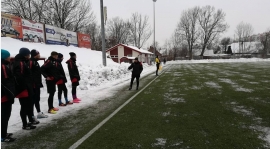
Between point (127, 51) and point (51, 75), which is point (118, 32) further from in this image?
point (51, 75)

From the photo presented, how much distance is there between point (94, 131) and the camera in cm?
474

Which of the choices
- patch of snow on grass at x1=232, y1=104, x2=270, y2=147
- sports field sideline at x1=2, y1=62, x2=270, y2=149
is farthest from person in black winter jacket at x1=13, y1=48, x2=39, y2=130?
patch of snow on grass at x1=232, y1=104, x2=270, y2=147

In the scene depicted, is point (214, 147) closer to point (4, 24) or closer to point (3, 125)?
point (3, 125)

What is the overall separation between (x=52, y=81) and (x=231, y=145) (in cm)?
543

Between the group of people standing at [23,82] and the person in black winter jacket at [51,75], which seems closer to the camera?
the group of people standing at [23,82]

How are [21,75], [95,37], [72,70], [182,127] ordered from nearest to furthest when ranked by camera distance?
[21,75] → [182,127] → [72,70] → [95,37]

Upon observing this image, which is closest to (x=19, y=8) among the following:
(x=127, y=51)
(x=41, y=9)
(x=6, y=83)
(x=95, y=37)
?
(x=41, y=9)

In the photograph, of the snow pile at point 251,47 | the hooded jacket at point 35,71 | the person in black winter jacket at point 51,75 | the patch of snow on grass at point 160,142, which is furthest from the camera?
the snow pile at point 251,47

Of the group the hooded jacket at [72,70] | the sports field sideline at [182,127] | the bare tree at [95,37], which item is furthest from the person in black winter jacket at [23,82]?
the bare tree at [95,37]

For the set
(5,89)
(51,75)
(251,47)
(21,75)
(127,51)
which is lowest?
(5,89)

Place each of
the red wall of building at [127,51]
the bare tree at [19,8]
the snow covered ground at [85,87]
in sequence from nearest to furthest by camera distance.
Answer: the snow covered ground at [85,87], the bare tree at [19,8], the red wall of building at [127,51]

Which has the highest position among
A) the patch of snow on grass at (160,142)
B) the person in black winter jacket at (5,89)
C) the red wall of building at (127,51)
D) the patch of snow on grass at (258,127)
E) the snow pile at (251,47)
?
the snow pile at (251,47)

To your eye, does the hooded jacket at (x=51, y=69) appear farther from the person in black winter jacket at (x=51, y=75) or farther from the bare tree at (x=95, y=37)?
the bare tree at (x=95, y=37)

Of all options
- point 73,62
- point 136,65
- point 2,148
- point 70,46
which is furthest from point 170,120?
point 70,46
